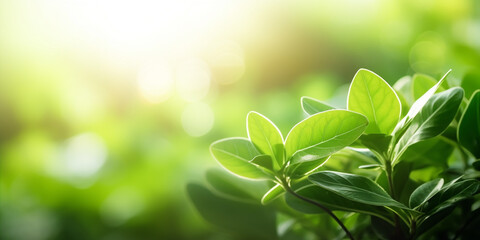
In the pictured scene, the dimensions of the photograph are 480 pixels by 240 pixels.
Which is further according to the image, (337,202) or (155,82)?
(155,82)

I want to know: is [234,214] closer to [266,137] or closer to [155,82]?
[266,137]

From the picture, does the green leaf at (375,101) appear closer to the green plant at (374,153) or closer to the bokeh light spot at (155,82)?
the green plant at (374,153)

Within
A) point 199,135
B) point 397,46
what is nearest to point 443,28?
point 397,46

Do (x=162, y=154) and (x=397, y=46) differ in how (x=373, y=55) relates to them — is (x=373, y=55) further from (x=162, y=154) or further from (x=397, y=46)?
(x=162, y=154)

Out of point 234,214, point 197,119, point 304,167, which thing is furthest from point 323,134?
point 197,119

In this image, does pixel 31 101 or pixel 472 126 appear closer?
pixel 472 126
